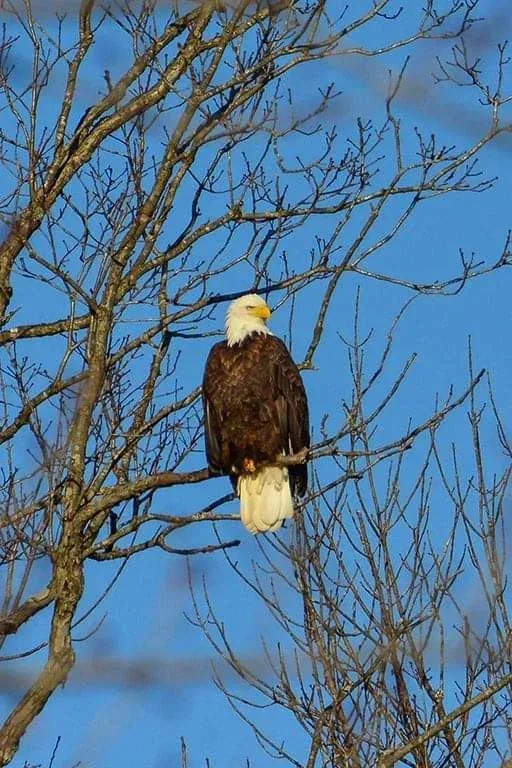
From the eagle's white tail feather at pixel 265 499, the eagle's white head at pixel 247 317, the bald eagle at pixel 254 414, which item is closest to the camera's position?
the eagle's white tail feather at pixel 265 499

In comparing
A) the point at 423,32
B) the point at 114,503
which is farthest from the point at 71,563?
the point at 423,32

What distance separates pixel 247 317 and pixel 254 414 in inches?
17.3

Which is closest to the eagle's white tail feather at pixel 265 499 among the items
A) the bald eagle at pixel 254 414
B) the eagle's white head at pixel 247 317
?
the bald eagle at pixel 254 414

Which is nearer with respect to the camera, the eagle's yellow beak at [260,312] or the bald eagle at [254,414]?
the bald eagle at [254,414]

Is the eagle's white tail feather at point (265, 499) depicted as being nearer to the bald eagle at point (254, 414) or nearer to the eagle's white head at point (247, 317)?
the bald eagle at point (254, 414)

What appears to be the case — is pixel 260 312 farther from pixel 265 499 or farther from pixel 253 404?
pixel 265 499

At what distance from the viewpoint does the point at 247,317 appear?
6.11m

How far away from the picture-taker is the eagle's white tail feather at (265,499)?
586cm

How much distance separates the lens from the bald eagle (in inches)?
235

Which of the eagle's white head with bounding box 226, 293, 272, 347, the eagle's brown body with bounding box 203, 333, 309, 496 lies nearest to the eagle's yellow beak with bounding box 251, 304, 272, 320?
the eagle's white head with bounding box 226, 293, 272, 347

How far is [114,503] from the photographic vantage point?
496cm

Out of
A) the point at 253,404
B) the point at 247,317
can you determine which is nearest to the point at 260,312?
the point at 247,317

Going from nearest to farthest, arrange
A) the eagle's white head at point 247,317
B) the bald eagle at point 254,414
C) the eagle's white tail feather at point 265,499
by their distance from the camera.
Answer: the eagle's white tail feather at point 265,499 < the bald eagle at point 254,414 < the eagle's white head at point 247,317

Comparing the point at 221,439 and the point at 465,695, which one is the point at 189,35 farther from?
the point at 465,695
